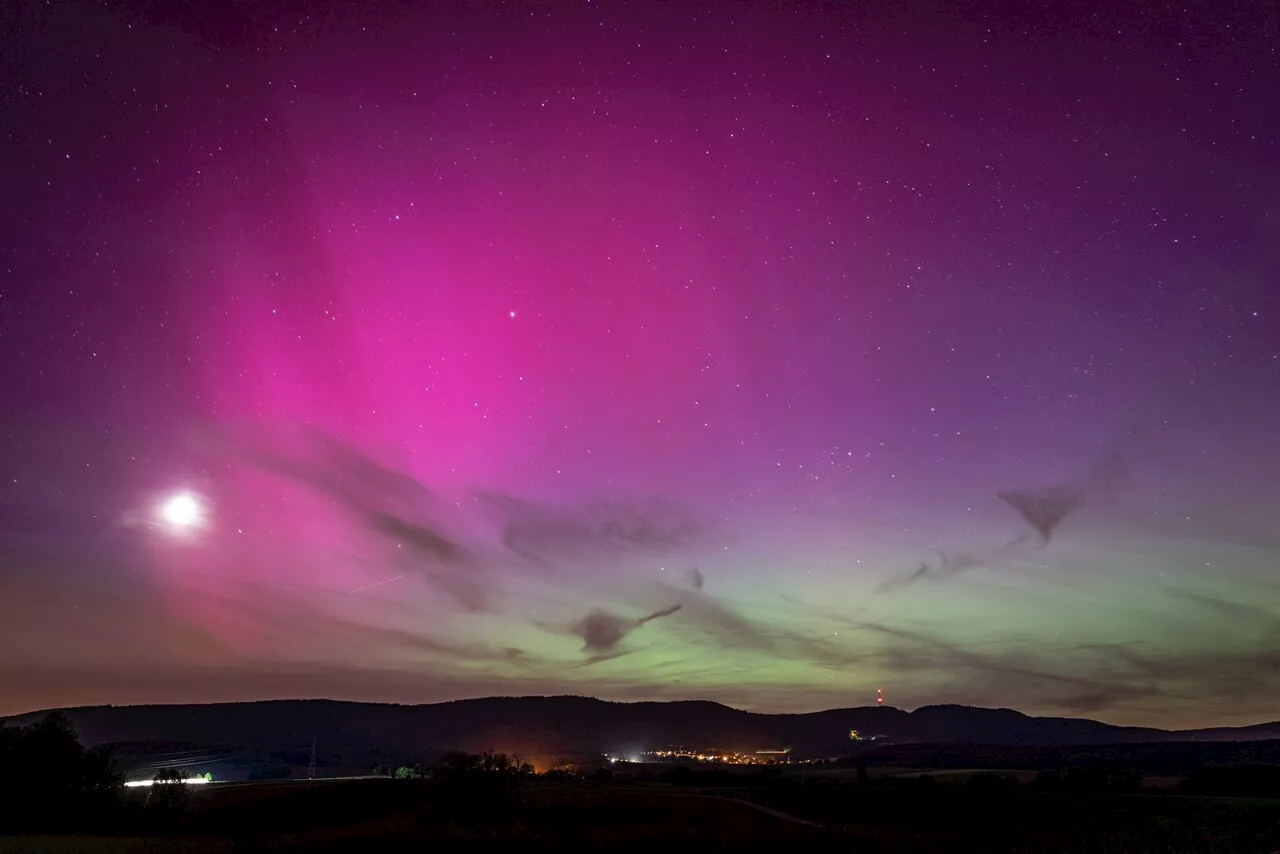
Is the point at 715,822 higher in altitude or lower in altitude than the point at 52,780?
lower

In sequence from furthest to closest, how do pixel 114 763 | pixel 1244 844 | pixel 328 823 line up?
1. pixel 328 823
2. pixel 114 763
3. pixel 1244 844

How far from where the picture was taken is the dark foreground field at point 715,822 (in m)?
33.2

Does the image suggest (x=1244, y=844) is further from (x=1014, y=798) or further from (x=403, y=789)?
(x=403, y=789)

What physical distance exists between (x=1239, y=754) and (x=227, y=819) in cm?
14655

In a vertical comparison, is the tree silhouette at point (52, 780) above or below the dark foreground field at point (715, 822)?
above

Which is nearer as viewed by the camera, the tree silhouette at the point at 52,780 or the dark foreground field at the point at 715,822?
the dark foreground field at the point at 715,822

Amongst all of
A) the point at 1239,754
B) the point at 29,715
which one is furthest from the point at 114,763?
the point at 29,715

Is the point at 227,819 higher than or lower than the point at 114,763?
lower

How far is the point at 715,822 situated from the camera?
4412 cm

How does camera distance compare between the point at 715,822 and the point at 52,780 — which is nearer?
the point at 52,780

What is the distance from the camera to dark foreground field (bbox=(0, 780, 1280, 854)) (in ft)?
Answer: 109

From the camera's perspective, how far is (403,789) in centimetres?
6266

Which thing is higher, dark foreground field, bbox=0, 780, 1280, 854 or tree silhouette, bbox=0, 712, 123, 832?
tree silhouette, bbox=0, 712, 123, 832

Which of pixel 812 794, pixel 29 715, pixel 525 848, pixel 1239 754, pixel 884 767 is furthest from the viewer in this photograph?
pixel 29 715
